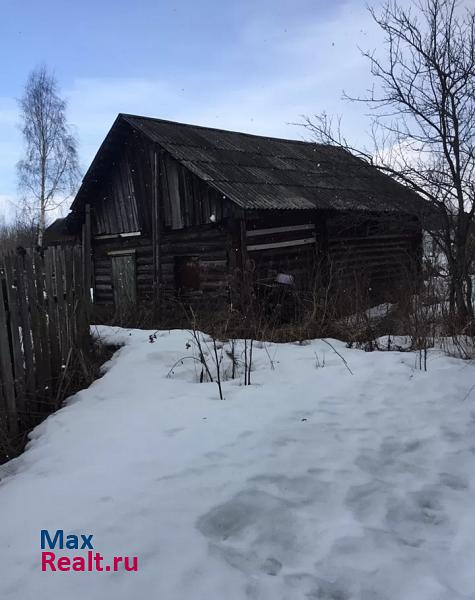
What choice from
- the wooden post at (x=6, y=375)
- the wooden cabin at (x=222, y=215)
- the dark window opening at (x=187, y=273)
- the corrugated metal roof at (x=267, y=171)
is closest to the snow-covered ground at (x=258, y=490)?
the wooden post at (x=6, y=375)

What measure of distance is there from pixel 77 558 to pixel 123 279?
34.1ft

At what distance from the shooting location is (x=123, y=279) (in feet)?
38.4

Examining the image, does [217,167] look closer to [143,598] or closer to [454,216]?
[454,216]

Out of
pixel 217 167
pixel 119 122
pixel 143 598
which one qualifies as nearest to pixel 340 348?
pixel 143 598

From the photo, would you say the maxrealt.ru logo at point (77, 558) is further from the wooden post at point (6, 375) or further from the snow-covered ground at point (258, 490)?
the wooden post at point (6, 375)

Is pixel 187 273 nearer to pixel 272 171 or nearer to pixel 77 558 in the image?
pixel 272 171

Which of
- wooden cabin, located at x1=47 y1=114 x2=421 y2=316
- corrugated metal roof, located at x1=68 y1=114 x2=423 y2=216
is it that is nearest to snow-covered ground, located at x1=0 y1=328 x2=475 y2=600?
wooden cabin, located at x1=47 y1=114 x2=421 y2=316

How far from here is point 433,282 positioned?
20.6ft

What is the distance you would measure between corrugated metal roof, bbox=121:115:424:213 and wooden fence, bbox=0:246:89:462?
444 centimetres

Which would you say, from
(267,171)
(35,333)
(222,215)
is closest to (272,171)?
(267,171)

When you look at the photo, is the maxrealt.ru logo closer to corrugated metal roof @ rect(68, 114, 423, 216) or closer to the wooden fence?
the wooden fence

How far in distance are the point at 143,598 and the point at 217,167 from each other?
8.94 meters

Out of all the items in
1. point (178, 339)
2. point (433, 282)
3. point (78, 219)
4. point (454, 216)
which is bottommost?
point (178, 339)

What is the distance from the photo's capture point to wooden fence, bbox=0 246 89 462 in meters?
3.48
